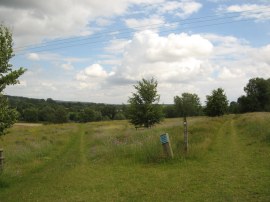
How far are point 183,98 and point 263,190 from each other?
263 feet

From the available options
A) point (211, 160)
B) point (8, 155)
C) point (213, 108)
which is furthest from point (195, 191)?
point (213, 108)

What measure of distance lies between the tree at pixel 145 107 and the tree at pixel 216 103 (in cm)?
2867

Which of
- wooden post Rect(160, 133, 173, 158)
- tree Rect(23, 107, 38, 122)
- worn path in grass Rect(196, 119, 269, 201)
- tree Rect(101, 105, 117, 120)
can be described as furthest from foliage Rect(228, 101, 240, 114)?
wooden post Rect(160, 133, 173, 158)

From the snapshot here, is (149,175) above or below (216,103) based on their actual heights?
below

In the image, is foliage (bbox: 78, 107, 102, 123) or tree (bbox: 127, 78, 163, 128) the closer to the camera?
tree (bbox: 127, 78, 163, 128)

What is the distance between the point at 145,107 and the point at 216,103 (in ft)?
97.4

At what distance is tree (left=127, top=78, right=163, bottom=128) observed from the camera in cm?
3259

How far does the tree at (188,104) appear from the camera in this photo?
8781 centimetres

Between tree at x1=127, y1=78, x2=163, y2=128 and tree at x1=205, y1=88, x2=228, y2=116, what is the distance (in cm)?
2867

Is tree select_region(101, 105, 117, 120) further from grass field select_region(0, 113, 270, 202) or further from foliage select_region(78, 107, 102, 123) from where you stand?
grass field select_region(0, 113, 270, 202)

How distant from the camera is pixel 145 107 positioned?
32.7 m

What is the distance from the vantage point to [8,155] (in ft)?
65.5

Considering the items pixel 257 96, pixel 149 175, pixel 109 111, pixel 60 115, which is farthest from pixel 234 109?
pixel 149 175

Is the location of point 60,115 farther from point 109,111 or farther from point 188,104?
point 188,104
